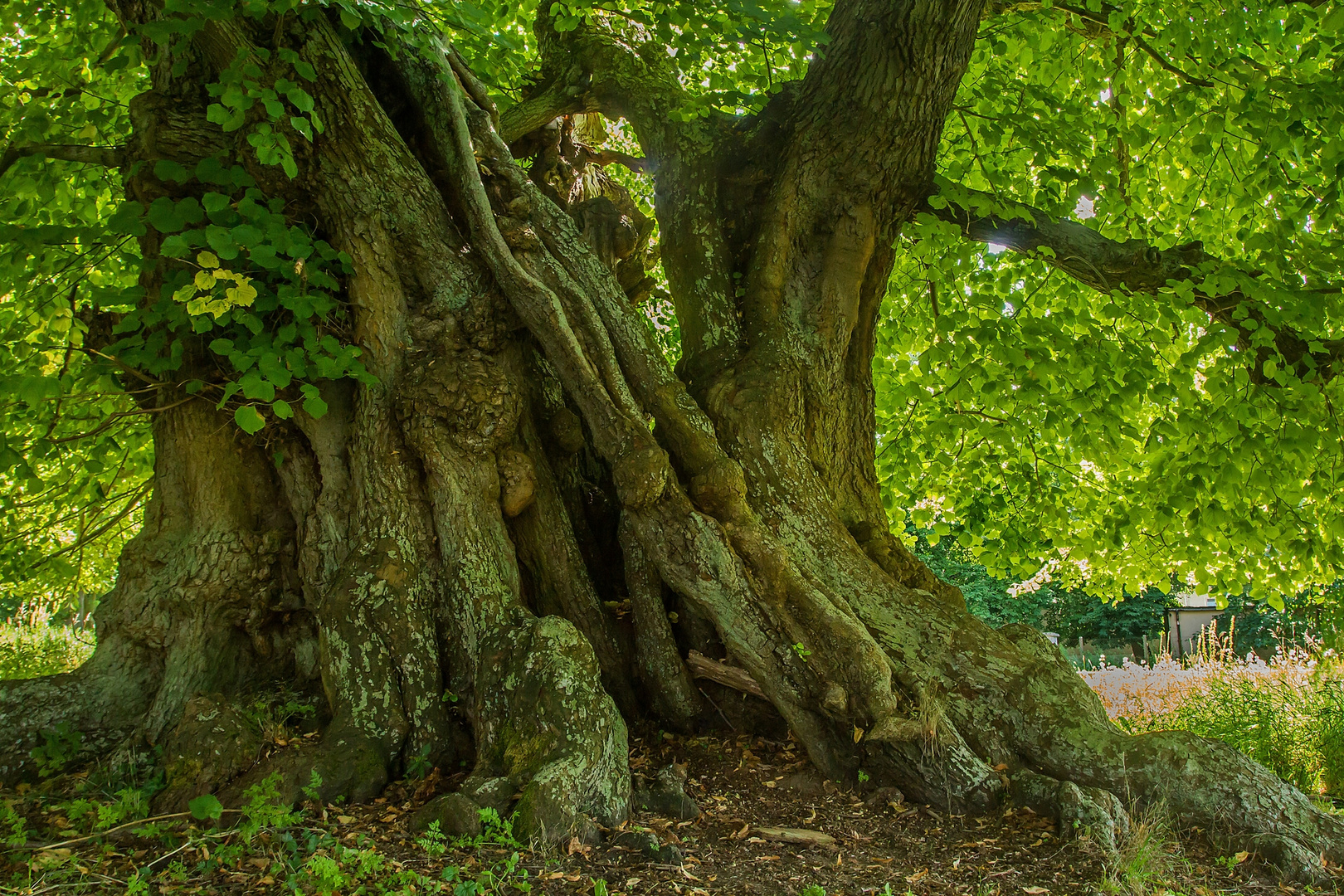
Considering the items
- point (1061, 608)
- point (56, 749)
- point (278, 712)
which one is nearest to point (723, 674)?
point (278, 712)

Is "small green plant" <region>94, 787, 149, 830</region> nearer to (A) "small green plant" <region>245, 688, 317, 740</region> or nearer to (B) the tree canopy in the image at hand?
(A) "small green plant" <region>245, 688, 317, 740</region>

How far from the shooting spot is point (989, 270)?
838cm

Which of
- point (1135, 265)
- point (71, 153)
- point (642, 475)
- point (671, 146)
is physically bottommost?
point (642, 475)

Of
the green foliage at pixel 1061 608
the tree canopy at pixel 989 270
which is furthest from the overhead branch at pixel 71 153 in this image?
the green foliage at pixel 1061 608

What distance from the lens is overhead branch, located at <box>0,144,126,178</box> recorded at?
443 centimetres

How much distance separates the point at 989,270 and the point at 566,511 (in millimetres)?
5566

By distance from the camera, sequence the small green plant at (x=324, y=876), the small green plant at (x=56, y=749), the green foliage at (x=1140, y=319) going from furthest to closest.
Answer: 1. the green foliage at (x=1140, y=319)
2. the small green plant at (x=56, y=749)
3. the small green plant at (x=324, y=876)

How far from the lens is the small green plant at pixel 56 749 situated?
12.8ft

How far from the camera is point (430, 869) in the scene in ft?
9.53

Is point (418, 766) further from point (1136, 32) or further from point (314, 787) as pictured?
point (1136, 32)

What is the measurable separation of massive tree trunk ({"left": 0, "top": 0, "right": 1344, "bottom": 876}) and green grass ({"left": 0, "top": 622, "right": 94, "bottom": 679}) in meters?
2.00

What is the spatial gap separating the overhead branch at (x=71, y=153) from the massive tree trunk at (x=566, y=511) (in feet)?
0.97

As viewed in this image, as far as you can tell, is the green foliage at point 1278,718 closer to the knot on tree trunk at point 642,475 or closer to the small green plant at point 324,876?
the knot on tree trunk at point 642,475

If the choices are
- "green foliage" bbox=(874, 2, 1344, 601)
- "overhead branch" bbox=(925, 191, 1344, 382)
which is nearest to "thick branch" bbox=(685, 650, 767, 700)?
"green foliage" bbox=(874, 2, 1344, 601)
